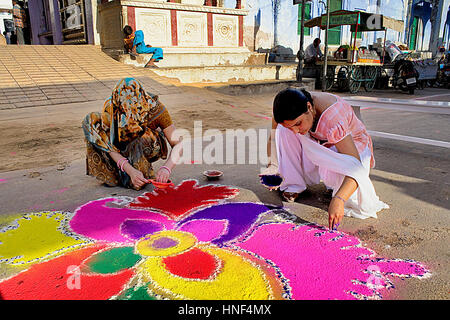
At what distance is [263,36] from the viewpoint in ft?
45.3

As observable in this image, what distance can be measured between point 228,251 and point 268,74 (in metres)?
9.50

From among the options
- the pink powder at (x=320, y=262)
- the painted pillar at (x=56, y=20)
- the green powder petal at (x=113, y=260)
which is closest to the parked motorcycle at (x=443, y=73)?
the pink powder at (x=320, y=262)

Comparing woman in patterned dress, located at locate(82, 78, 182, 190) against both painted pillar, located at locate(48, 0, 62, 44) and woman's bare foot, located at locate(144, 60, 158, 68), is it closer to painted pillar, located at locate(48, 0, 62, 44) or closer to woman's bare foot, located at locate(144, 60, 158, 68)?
woman's bare foot, located at locate(144, 60, 158, 68)

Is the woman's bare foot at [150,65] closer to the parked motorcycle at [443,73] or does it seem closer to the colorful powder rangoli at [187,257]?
the colorful powder rangoli at [187,257]

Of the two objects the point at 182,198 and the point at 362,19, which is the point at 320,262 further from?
the point at 362,19

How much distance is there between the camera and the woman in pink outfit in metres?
1.78

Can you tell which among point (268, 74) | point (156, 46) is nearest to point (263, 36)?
point (268, 74)

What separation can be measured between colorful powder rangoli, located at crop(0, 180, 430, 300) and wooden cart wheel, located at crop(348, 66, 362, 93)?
871cm

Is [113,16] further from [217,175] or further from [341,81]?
[217,175]

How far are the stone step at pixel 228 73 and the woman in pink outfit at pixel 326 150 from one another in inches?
264

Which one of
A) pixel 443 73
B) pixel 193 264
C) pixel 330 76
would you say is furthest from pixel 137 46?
pixel 443 73

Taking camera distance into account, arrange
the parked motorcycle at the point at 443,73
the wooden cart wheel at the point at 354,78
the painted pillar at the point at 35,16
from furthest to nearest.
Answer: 1. the painted pillar at the point at 35,16
2. the parked motorcycle at the point at 443,73
3. the wooden cart wheel at the point at 354,78

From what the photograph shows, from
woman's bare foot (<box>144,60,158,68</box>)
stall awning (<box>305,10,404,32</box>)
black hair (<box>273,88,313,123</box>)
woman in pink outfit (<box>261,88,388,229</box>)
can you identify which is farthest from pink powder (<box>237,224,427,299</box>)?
stall awning (<box>305,10,404,32</box>)

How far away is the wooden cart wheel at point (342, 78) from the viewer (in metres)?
10.2
